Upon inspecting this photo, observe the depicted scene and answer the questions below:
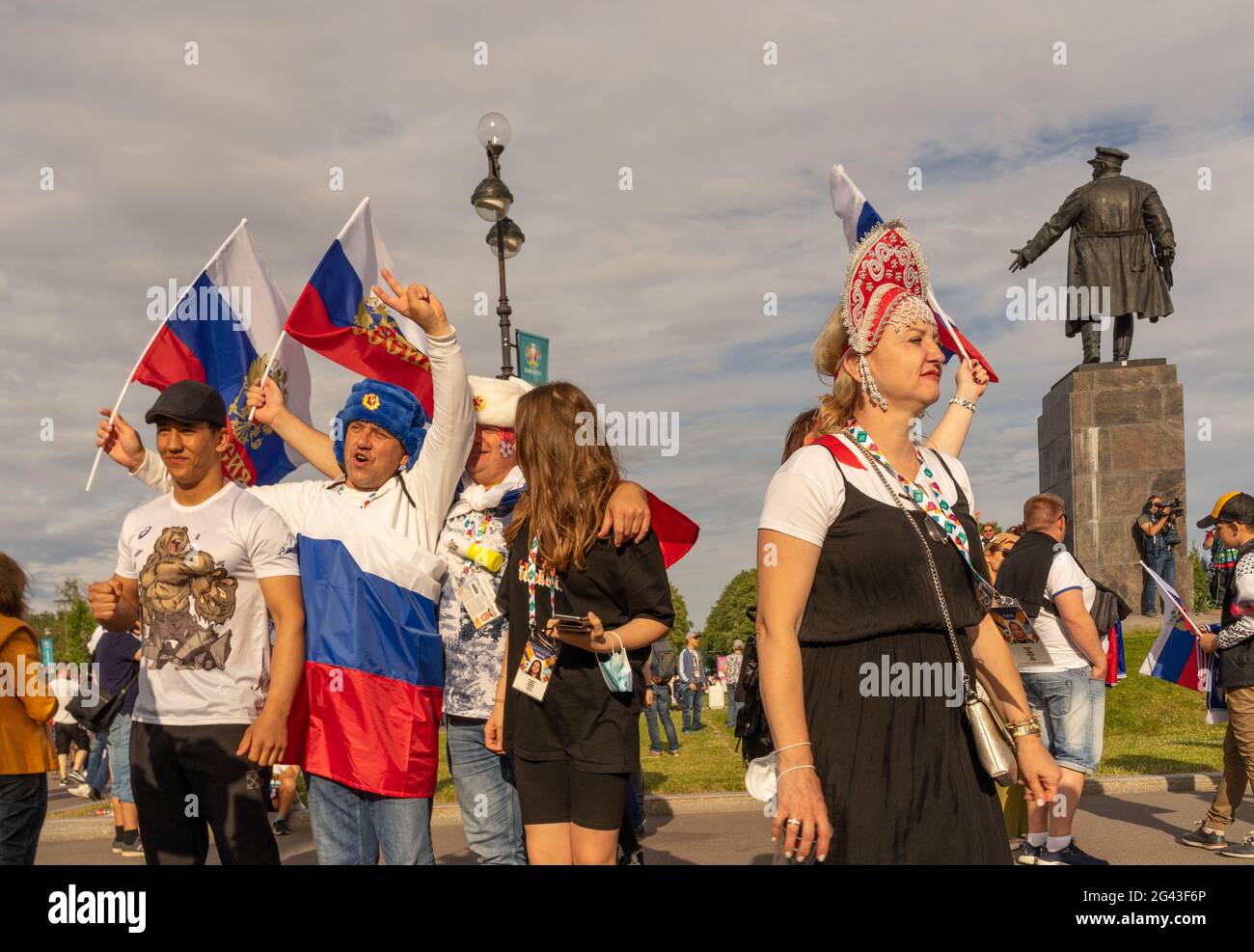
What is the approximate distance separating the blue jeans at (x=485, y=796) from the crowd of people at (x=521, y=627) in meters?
0.01

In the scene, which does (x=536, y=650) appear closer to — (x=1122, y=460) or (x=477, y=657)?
(x=477, y=657)

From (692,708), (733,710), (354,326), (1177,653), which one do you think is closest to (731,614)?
(692,708)

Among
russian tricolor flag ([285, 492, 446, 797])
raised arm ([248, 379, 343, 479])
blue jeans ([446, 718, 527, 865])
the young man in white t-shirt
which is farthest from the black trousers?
raised arm ([248, 379, 343, 479])

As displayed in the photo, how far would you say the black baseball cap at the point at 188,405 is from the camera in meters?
4.35

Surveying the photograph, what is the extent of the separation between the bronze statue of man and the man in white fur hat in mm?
14900

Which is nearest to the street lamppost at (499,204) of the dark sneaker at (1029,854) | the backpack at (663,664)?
the backpack at (663,664)

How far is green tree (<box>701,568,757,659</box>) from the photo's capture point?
87375mm

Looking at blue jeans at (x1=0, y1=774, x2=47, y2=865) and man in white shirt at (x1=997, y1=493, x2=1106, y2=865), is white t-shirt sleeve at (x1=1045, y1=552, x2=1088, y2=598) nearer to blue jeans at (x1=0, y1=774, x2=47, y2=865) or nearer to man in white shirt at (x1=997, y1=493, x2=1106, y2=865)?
man in white shirt at (x1=997, y1=493, x2=1106, y2=865)

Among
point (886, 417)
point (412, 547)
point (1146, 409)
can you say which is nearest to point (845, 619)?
point (886, 417)

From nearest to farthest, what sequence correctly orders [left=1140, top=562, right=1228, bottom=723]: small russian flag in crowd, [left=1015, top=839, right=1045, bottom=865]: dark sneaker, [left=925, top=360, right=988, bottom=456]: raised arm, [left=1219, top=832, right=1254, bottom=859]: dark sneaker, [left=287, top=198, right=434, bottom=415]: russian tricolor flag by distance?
[left=925, top=360, right=988, bottom=456]: raised arm
[left=287, top=198, right=434, bottom=415]: russian tricolor flag
[left=1015, top=839, right=1045, bottom=865]: dark sneaker
[left=1219, top=832, right=1254, bottom=859]: dark sneaker
[left=1140, top=562, right=1228, bottom=723]: small russian flag in crowd

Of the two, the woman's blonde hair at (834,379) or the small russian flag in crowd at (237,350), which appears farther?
the small russian flag in crowd at (237,350)

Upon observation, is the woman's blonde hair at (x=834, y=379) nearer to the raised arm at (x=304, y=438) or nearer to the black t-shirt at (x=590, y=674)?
the black t-shirt at (x=590, y=674)

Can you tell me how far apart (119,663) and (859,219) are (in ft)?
21.9
